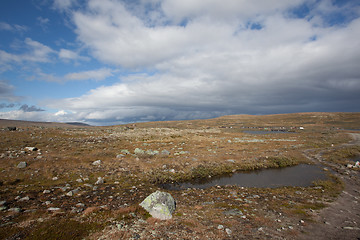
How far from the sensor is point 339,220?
10.3 metres

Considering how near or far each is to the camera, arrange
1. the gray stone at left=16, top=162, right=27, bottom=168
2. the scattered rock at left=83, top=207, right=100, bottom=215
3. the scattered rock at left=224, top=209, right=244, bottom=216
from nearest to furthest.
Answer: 1. the scattered rock at left=83, top=207, right=100, bottom=215
2. the scattered rock at left=224, top=209, right=244, bottom=216
3. the gray stone at left=16, top=162, right=27, bottom=168

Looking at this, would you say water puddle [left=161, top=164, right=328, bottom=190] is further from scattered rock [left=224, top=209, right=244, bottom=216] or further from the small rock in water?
the small rock in water

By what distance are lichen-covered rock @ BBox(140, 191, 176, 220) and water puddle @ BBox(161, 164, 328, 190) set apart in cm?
549

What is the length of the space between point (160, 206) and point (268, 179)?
51.2 feet

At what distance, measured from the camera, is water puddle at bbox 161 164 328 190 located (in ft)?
57.8

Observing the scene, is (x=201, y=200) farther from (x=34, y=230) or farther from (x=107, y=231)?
(x=34, y=230)

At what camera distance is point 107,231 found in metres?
8.30

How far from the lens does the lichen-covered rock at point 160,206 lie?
10055 mm

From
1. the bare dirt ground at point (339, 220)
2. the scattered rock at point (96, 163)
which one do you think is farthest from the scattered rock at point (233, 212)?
the scattered rock at point (96, 163)

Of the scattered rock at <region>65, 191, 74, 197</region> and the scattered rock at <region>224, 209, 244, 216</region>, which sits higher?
the scattered rock at <region>65, 191, 74, 197</region>

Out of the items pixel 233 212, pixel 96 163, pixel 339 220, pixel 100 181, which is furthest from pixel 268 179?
pixel 96 163

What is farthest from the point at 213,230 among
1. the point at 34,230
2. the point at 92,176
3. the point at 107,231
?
the point at 92,176

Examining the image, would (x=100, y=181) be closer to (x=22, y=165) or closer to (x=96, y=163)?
(x=96, y=163)

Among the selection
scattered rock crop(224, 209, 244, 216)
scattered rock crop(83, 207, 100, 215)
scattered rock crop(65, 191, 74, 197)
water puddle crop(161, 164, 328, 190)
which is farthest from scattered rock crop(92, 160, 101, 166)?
scattered rock crop(224, 209, 244, 216)
